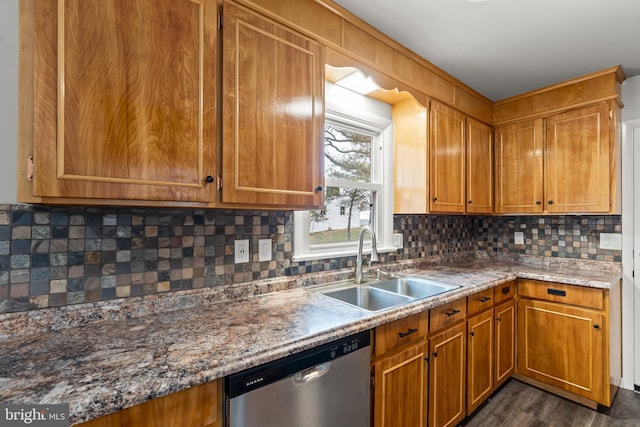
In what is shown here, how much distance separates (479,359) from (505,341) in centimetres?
42

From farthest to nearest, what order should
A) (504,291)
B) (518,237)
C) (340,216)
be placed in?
1. (518,237)
2. (504,291)
3. (340,216)

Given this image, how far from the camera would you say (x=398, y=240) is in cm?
247

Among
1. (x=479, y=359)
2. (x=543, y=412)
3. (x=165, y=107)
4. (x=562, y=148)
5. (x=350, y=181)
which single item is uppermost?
(x=562, y=148)

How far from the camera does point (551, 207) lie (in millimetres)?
2564

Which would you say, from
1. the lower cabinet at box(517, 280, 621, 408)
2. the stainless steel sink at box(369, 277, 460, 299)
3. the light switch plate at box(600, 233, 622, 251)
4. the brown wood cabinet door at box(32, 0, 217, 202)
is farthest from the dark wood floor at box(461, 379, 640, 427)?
the brown wood cabinet door at box(32, 0, 217, 202)

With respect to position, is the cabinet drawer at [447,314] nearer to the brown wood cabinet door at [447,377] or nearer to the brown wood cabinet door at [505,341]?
the brown wood cabinet door at [447,377]

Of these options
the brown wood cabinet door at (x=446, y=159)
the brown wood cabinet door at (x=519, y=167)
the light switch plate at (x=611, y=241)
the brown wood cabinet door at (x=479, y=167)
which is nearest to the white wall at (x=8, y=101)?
the brown wood cabinet door at (x=446, y=159)

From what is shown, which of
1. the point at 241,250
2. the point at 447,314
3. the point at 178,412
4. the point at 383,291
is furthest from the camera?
the point at 383,291

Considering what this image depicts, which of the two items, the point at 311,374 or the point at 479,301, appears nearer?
the point at 311,374

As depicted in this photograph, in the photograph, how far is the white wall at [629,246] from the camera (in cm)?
241

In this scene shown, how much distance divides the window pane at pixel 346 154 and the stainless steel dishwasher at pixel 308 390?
122 centimetres

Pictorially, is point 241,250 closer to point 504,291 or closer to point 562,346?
point 504,291

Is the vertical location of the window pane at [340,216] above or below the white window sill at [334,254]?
above

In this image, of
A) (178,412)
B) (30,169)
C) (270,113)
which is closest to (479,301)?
(270,113)
